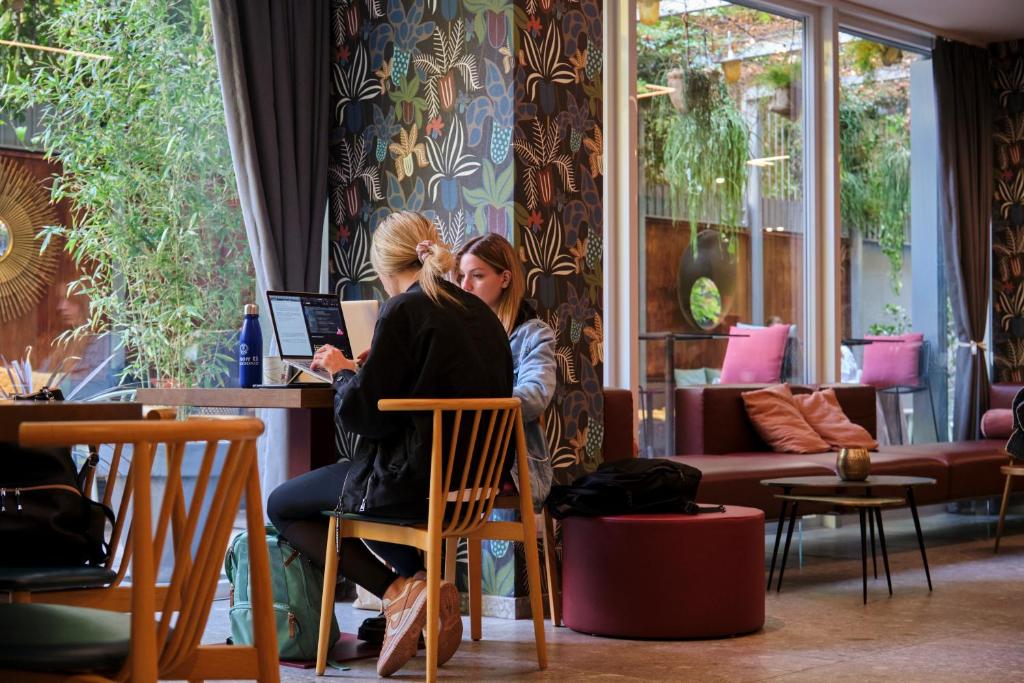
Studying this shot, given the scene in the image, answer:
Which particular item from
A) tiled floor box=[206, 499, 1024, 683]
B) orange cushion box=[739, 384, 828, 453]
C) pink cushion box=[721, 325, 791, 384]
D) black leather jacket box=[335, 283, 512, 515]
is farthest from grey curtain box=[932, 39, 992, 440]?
black leather jacket box=[335, 283, 512, 515]

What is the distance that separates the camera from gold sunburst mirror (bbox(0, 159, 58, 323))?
15.7 feet

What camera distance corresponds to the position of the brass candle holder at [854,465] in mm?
5156

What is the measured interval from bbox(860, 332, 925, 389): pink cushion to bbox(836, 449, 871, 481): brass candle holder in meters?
2.81

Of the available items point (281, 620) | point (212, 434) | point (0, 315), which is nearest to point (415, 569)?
point (281, 620)

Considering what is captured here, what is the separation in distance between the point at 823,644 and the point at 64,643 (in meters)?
2.96

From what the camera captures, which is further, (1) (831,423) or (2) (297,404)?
(1) (831,423)

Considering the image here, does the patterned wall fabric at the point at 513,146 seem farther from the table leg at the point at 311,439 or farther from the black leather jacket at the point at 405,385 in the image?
the black leather jacket at the point at 405,385

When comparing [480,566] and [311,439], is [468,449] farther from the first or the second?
[480,566]

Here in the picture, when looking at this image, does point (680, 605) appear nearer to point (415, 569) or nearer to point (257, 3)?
point (415, 569)

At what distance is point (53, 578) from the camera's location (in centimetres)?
232

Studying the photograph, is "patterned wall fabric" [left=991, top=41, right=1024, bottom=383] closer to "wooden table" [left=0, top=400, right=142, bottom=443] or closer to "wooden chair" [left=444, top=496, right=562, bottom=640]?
"wooden chair" [left=444, top=496, right=562, bottom=640]

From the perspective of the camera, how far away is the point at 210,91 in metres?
5.35

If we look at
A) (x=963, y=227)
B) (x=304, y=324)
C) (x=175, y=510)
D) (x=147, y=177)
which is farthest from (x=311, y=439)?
(x=963, y=227)

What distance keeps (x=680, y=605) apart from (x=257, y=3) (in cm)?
286
